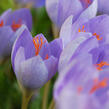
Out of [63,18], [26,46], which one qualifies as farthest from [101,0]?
[26,46]

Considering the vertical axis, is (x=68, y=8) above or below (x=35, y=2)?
above

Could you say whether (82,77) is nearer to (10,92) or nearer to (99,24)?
(99,24)

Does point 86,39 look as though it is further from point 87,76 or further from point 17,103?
point 17,103

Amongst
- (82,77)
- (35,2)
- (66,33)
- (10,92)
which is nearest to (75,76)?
(82,77)

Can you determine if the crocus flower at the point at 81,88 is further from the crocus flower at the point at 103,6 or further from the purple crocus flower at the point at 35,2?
the purple crocus flower at the point at 35,2

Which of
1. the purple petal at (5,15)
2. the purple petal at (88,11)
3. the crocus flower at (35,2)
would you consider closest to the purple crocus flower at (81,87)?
the purple petal at (88,11)

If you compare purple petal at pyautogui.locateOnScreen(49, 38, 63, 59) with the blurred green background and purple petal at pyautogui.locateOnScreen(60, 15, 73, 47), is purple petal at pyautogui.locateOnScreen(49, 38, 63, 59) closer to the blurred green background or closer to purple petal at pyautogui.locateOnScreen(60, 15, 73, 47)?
purple petal at pyautogui.locateOnScreen(60, 15, 73, 47)
